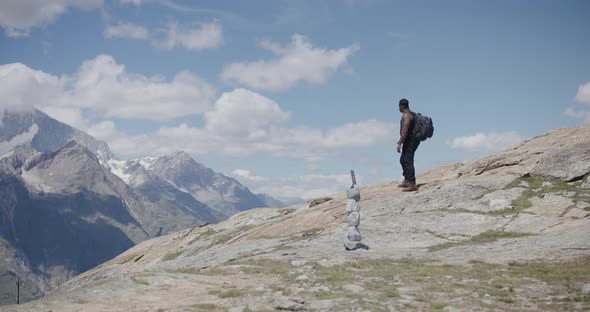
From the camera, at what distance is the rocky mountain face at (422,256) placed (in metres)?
13.3

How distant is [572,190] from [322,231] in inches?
586

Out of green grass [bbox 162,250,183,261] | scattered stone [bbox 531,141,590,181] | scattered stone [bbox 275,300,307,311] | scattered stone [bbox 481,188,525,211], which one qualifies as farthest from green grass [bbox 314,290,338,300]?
green grass [bbox 162,250,183,261]

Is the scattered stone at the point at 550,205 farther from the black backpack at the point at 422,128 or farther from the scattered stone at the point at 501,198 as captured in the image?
the black backpack at the point at 422,128

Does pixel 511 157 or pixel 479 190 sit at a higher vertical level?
pixel 511 157

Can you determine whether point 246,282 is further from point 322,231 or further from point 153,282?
point 322,231

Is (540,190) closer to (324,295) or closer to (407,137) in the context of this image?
(407,137)

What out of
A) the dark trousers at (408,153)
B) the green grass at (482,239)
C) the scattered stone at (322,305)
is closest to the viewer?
the scattered stone at (322,305)

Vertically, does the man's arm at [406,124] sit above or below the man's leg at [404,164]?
above

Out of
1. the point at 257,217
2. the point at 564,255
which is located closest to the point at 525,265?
the point at 564,255

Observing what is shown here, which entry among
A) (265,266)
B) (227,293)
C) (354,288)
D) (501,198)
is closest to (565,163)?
(501,198)

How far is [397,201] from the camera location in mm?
30156

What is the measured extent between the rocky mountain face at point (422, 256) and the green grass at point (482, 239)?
0.08 meters

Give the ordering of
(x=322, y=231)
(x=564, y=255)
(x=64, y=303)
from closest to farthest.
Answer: (x=64, y=303)
(x=564, y=255)
(x=322, y=231)

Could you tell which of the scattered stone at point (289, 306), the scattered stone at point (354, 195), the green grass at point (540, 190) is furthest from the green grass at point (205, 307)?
the green grass at point (540, 190)
